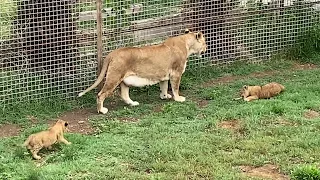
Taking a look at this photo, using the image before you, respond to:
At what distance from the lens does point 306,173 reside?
277 inches

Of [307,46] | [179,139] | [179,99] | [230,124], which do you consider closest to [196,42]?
[179,99]

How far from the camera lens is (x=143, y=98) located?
10.5m

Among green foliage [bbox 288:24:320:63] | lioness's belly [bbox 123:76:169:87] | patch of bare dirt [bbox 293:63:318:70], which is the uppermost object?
green foliage [bbox 288:24:320:63]

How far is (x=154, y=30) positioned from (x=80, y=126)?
2433 millimetres

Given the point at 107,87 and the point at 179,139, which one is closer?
the point at 179,139

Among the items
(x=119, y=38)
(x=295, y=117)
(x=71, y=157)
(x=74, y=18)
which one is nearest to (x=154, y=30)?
(x=119, y=38)

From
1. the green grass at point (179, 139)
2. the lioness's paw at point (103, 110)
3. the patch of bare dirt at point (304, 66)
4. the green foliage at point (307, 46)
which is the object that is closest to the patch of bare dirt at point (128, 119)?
the green grass at point (179, 139)

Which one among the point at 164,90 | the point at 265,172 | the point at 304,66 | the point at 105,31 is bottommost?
the point at 265,172

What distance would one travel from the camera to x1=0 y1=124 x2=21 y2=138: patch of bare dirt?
29.6ft

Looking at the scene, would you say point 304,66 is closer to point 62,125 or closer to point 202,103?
point 202,103

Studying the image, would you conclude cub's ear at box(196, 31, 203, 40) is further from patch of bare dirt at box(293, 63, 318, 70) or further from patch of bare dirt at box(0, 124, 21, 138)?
patch of bare dirt at box(0, 124, 21, 138)

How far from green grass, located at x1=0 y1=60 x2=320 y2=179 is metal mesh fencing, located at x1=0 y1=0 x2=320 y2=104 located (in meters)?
0.38

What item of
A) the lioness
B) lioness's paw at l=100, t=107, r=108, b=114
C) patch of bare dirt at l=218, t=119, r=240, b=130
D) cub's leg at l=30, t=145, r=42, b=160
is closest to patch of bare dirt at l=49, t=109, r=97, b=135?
lioness's paw at l=100, t=107, r=108, b=114

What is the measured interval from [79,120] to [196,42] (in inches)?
85.0
